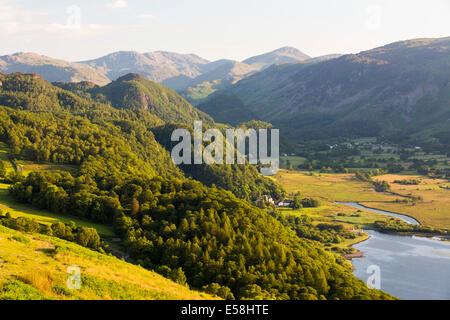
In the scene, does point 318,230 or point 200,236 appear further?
point 318,230

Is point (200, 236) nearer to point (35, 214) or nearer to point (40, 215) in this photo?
point (40, 215)

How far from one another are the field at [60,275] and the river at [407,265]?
76162 mm

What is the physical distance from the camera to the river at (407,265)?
328 ft

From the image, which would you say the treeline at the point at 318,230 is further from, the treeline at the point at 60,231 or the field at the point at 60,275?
the field at the point at 60,275

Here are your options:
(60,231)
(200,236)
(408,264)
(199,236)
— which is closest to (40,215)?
(60,231)

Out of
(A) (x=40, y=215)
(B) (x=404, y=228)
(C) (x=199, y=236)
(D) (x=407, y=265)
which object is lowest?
(D) (x=407, y=265)

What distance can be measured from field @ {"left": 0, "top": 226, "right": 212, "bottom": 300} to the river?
76.2 metres

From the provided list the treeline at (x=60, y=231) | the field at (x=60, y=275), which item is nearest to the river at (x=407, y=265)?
the field at (x=60, y=275)

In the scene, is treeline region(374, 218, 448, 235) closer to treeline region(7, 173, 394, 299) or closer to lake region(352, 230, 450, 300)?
lake region(352, 230, 450, 300)

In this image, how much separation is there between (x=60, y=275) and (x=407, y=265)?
11040cm

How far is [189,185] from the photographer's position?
107m

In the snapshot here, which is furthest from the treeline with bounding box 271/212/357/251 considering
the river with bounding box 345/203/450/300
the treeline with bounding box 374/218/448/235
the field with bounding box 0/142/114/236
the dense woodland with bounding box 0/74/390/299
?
the field with bounding box 0/142/114/236

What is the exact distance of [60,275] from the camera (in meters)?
39.7
